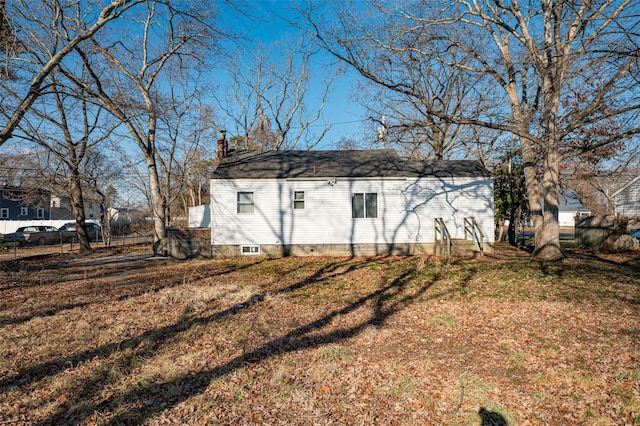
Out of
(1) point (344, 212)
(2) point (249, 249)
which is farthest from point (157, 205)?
(1) point (344, 212)

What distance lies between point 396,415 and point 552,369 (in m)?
2.32

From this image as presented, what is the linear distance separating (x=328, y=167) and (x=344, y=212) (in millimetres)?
2259

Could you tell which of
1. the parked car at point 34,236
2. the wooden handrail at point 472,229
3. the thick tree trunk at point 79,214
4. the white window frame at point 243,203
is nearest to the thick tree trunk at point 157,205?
the white window frame at point 243,203

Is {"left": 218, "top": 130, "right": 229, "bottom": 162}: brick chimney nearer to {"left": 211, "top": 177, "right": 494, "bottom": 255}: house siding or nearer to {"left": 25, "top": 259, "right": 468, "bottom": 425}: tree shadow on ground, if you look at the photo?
{"left": 211, "top": 177, "right": 494, "bottom": 255}: house siding

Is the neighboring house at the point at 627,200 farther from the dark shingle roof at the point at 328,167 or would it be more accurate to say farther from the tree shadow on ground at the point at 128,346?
the tree shadow on ground at the point at 128,346

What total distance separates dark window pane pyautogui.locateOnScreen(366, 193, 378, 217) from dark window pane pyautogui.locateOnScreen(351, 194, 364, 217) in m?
0.27

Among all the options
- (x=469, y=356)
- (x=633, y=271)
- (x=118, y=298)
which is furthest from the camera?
(x=633, y=271)

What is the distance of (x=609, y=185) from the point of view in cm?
3203

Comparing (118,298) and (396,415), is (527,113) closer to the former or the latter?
(396,415)

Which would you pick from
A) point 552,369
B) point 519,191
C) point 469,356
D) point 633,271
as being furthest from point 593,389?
point 519,191

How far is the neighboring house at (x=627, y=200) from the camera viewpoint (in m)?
26.9

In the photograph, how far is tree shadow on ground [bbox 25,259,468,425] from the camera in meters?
3.99

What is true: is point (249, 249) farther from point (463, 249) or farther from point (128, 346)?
point (128, 346)

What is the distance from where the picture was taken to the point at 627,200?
28.2 metres
